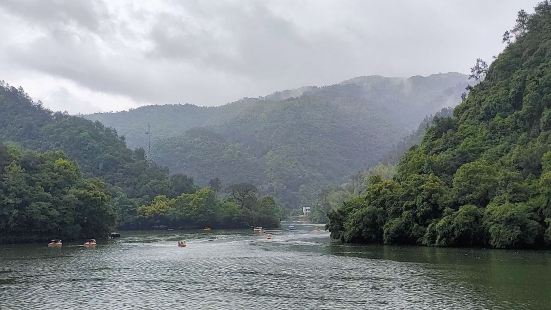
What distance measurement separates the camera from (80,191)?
109250mm

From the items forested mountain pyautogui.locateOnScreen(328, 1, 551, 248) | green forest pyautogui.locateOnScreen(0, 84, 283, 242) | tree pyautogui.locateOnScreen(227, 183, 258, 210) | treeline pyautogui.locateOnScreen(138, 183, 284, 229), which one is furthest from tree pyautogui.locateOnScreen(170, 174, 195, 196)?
forested mountain pyautogui.locateOnScreen(328, 1, 551, 248)

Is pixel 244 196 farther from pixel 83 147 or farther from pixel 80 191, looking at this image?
pixel 80 191

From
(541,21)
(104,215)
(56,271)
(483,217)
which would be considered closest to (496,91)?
(541,21)

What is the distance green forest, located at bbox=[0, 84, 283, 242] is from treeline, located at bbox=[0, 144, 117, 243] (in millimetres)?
160

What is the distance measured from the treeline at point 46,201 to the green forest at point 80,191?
160 mm

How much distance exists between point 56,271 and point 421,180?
56150 mm

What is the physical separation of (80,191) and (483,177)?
2828 inches

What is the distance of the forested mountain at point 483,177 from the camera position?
75.7 metres

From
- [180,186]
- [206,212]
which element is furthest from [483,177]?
[180,186]

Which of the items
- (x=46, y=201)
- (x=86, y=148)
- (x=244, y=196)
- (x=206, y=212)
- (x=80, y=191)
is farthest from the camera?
(x=244, y=196)

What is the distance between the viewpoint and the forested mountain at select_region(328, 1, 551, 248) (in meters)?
75.7

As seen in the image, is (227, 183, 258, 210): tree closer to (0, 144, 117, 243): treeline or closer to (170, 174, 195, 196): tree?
(170, 174, 195, 196): tree

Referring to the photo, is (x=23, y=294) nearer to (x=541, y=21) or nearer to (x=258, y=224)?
(x=541, y=21)

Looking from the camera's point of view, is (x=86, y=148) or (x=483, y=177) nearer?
(x=483, y=177)
